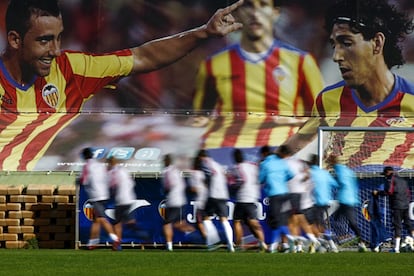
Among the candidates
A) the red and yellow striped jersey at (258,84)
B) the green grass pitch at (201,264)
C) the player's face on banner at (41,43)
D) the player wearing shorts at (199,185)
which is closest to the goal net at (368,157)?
the player wearing shorts at (199,185)

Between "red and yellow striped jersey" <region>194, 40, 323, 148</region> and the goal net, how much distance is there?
14.5 feet

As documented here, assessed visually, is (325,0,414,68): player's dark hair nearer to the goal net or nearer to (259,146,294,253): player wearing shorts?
the goal net

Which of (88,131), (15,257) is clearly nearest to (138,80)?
(88,131)

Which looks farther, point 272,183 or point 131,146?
point 131,146

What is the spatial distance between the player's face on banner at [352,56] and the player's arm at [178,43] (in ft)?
8.17

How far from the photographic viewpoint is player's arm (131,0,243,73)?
103 feet

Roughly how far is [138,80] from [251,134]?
3.46 metres

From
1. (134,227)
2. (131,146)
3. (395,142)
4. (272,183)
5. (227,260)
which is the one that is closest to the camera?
(227,260)

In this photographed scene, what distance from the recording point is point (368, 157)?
2570 centimetres

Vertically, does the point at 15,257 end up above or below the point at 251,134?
below

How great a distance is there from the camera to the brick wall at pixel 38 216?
2398 centimetres

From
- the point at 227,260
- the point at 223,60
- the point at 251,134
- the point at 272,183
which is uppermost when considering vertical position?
the point at 223,60

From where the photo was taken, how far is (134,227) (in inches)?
918

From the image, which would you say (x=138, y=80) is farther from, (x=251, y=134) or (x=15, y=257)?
(x=15, y=257)
